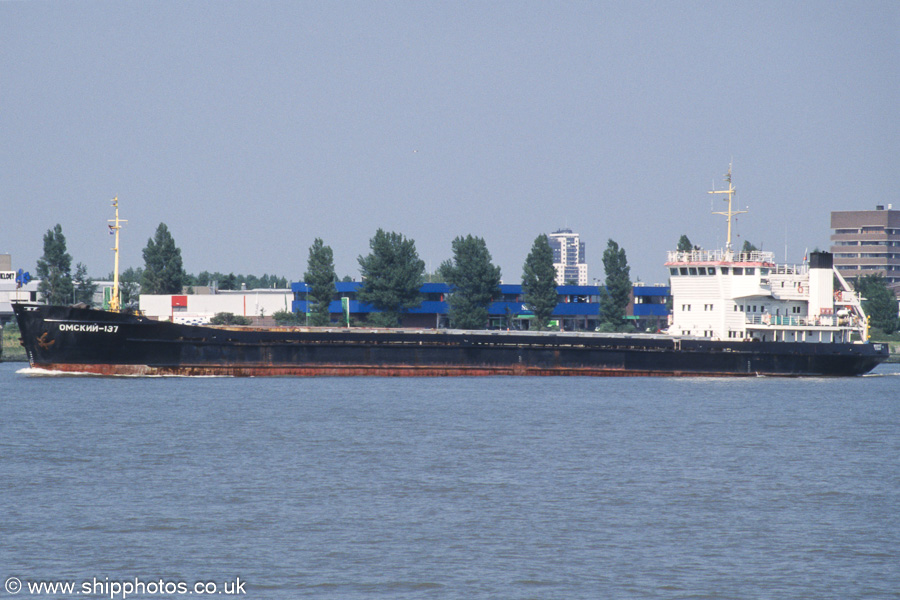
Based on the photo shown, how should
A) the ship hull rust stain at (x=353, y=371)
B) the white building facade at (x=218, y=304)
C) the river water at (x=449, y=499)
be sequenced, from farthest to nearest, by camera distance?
the white building facade at (x=218, y=304)
the ship hull rust stain at (x=353, y=371)
the river water at (x=449, y=499)

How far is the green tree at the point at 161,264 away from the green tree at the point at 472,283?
30.9 metres

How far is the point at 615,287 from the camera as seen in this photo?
112812mm

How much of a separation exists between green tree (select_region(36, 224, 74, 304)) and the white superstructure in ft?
249

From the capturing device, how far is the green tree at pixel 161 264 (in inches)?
4530

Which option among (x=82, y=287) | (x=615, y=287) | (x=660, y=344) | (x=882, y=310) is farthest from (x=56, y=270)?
(x=882, y=310)

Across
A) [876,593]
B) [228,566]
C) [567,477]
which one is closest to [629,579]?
[876,593]

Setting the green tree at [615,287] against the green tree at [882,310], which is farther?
the green tree at [882,310]

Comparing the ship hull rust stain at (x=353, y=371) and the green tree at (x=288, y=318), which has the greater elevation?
the green tree at (x=288, y=318)

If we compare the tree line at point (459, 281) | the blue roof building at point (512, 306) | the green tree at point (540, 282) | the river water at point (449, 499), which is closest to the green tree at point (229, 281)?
the blue roof building at point (512, 306)

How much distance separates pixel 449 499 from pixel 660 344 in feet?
131

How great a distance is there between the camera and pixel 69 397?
50.2m

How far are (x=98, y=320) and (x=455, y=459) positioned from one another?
1222 inches

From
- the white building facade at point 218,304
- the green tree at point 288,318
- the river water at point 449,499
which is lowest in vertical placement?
the river water at point 449,499

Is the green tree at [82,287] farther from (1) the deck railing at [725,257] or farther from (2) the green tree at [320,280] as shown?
(1) the deck railing at [725,257]
